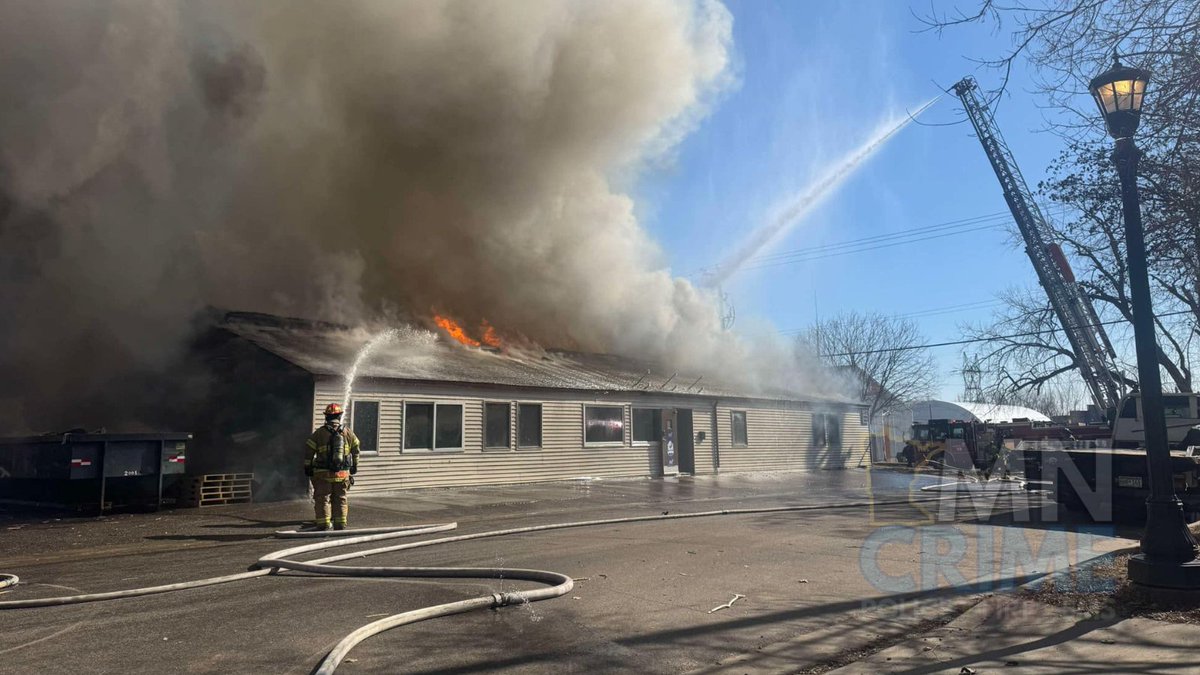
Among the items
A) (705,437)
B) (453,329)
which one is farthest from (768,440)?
(453,329)

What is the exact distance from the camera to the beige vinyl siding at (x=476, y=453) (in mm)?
14266

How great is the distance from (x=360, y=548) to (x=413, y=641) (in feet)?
12.6

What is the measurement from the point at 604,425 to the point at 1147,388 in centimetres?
1400

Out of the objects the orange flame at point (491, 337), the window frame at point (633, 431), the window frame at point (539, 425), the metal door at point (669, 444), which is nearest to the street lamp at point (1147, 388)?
the window frame at point (539, 425)

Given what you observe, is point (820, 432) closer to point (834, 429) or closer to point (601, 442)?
point (834, 429)

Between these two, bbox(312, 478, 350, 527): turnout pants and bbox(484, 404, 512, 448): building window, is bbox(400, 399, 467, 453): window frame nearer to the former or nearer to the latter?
bbox(484, 404, 512, 448): building window

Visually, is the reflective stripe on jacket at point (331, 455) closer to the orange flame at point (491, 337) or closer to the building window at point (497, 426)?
the building window at point (497, 426)

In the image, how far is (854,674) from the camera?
3916 millimetres

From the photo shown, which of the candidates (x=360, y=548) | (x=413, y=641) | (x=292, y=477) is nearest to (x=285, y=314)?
(x=292, y=477)

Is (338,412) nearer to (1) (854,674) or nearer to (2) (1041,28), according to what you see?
(1) (854,674)

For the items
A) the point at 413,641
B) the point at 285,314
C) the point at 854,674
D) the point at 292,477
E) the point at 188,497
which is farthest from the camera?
the point at 285,314

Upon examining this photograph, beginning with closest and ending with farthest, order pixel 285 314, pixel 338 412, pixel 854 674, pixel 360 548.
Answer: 1. pixel 854 674
2. pixel 360 548
3. pixel 338 412
4. pixel 285 314

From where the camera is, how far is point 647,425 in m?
20.1

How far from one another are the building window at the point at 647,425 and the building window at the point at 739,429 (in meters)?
3.12
